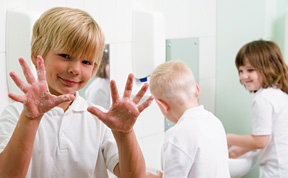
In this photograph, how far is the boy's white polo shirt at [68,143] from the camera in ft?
3.75

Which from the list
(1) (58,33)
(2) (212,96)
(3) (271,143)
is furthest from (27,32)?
(2) (212,96)

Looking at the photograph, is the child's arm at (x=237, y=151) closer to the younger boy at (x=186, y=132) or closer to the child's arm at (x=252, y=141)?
the child's arm at (x=252, y=141)

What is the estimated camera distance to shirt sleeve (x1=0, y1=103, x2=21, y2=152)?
1109 mm

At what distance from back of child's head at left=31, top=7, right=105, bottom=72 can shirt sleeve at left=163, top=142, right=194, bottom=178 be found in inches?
20.6

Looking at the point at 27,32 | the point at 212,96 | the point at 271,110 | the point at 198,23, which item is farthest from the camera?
the point at 212,96

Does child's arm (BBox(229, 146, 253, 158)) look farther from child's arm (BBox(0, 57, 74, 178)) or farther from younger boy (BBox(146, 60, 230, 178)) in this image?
child's arm (BBox(0, 57, 74, 178))

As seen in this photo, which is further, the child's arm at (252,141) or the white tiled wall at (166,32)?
the child's arm at (252,141)

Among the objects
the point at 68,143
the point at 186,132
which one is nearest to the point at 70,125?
the point at 68,143

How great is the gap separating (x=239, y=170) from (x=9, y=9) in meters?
1.44

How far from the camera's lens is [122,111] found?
1004 mm

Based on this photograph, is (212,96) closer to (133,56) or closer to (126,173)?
(133,56)

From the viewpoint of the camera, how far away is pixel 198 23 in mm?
2404

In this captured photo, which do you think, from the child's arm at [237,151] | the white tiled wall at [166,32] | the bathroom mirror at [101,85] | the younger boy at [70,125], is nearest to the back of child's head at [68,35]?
the younger boy at [70,125]

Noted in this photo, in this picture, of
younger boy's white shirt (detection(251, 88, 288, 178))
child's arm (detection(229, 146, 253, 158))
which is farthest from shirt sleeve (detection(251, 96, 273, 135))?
child's arm (detection(229, 146, 253, 158))
